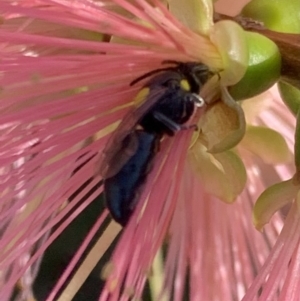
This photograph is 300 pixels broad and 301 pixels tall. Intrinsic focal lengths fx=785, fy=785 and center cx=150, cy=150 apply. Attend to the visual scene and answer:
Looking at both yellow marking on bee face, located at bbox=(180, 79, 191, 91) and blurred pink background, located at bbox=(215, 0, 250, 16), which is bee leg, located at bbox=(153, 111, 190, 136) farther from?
blurred pink background, located at bbox=(215, 0, 250, 16)

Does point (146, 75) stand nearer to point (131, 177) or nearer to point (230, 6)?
point (131, 177)

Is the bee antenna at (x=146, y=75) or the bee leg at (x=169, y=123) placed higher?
the bee antenna at (x=146, y=75)

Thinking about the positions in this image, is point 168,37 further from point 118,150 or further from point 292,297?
point 292,297

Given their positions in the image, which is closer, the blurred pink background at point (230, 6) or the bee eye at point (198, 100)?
the bee eye at point (198, 100)

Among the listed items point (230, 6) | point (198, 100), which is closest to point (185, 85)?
point (198, 100)

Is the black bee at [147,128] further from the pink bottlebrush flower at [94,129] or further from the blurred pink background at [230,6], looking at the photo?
the blurred pink background at [230,6]

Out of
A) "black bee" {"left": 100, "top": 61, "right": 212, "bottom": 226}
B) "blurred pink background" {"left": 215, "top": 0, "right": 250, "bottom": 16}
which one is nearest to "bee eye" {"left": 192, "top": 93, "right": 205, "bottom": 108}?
"black bee" {"left": 100, "top": 61, "right": 212, "bottom": 226}

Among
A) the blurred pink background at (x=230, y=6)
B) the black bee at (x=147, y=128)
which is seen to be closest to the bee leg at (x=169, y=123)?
the black bee at (x=147, y=128)
